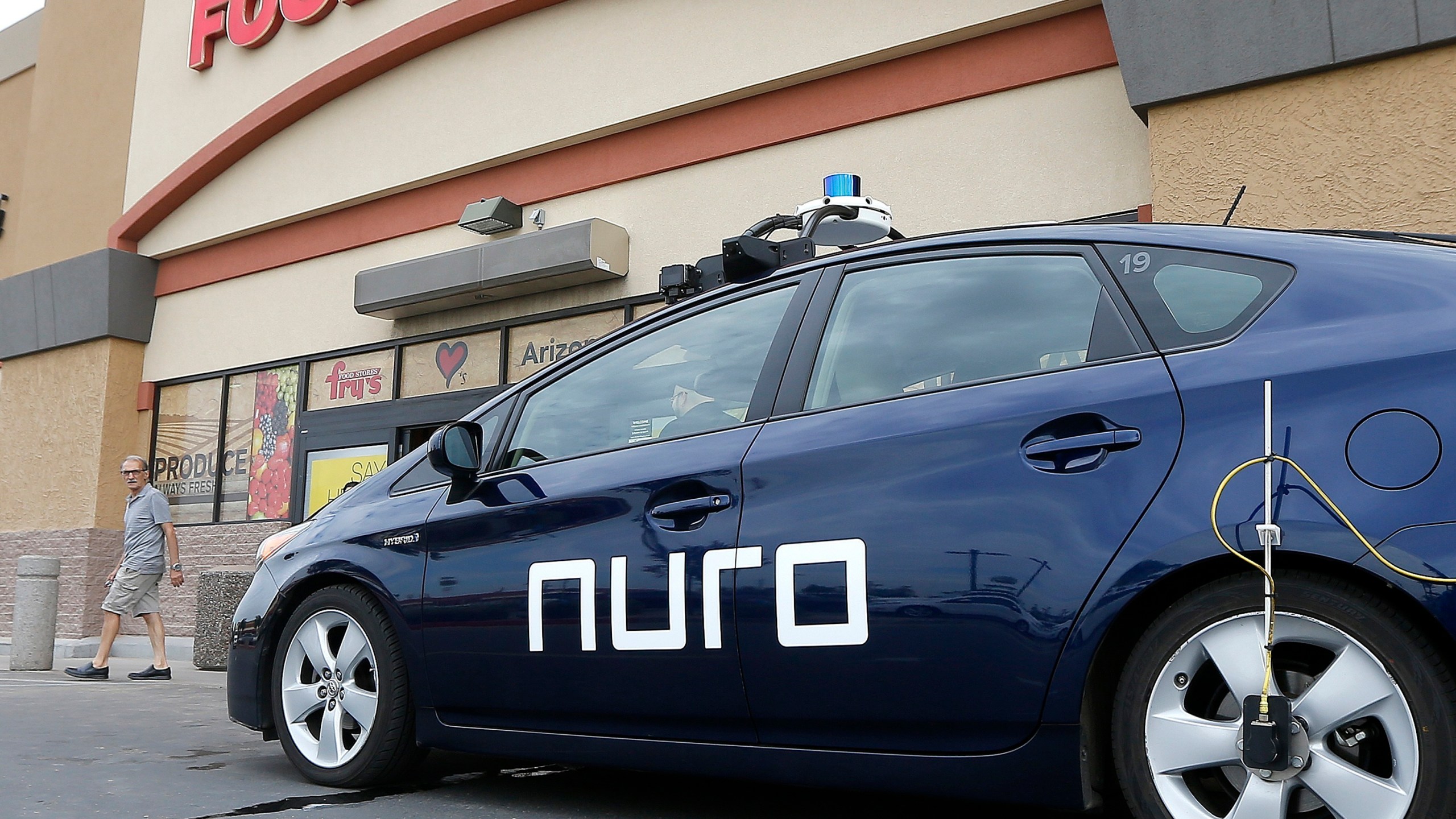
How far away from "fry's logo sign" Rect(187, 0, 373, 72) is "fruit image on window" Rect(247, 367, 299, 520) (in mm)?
3595

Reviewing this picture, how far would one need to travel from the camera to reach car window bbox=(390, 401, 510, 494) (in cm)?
389

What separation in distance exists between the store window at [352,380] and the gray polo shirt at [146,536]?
2493 mm

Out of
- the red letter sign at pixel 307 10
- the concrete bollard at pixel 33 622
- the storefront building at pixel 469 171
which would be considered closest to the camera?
the storefront building at pixel 469 171

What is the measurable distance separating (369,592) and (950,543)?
2078 mm

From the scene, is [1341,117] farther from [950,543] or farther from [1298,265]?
[950,543]

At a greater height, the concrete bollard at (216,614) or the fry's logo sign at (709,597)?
the fry's logo sign at (709,597)

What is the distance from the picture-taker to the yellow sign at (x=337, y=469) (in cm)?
1134

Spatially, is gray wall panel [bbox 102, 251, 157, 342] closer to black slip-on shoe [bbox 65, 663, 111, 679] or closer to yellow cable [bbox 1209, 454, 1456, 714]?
black slip-on shoe [bbox 65, 663, 111, 679]

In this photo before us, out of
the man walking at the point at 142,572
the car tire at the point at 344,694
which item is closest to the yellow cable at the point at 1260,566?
the car tire at the point at 344,694

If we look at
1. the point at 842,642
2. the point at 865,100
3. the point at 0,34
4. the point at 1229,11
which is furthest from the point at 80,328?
the point at 842,642

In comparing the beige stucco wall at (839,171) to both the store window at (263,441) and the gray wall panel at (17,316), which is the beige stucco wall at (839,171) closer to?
the store window at (263,441)

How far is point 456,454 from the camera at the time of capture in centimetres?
369

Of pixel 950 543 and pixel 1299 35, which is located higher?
pixel 1299 35

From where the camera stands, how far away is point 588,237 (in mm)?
9570
